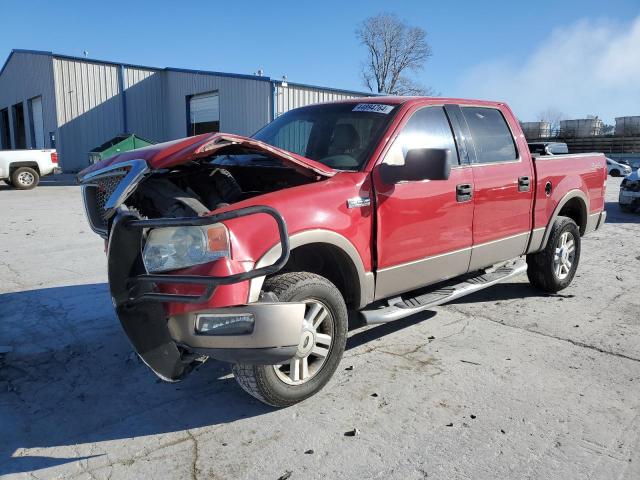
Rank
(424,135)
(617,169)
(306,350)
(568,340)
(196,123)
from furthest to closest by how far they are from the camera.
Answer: (617,169)
(196,123)
(568,340)
(424,135)
(306,350)

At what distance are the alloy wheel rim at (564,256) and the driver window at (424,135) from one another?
214 cm

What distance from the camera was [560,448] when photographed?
2844 millimetres

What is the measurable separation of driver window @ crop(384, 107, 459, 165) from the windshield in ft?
0.53

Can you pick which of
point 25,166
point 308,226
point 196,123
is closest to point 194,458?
point 308,226

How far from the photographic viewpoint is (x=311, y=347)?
3.21 m

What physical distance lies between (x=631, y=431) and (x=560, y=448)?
1.72 feet

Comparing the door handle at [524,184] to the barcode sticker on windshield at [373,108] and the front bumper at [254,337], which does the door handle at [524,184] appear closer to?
the barcode sticker on windshield at [373,108]

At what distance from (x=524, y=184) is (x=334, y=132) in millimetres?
2040

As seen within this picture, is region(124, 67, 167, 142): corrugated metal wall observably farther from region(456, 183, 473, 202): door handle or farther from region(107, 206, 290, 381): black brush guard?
region(107, 206, 290, 381): black brush guard

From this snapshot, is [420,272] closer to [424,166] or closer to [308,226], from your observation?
[424,166]

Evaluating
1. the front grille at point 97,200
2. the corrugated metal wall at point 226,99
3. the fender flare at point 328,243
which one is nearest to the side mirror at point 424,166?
the fender flare at point 328,243

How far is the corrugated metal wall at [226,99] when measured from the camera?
21828mm

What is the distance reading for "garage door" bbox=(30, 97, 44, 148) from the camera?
93.0 ft

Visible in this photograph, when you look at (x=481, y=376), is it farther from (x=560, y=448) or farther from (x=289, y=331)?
(x=289, y=331)
